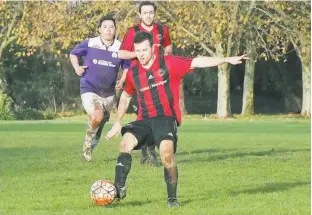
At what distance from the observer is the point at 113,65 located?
16125 millimetres

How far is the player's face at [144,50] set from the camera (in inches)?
418

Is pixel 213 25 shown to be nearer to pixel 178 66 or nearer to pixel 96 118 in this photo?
pixel 96 118

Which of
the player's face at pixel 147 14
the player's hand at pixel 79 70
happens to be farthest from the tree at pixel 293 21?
the player's face at pixel 147 14

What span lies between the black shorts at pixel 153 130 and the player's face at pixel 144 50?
2.34 ft

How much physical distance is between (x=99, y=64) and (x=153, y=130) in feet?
17.4

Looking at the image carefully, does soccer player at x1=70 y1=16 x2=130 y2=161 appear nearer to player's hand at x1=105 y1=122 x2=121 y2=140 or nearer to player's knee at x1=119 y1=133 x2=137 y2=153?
player's hand at x1=105 y1=122 x2=121 y2=140

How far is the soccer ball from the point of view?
34.6 ft

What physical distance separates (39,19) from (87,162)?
1215 inches

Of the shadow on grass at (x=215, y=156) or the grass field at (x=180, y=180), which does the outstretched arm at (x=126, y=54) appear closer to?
the grass field at (x=180, y=180)

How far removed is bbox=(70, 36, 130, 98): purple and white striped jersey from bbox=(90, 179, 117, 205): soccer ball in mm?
5458

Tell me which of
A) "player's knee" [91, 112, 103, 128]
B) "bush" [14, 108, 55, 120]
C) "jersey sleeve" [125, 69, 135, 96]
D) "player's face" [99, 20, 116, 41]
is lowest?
"bush" [14, 108, 55, 120]

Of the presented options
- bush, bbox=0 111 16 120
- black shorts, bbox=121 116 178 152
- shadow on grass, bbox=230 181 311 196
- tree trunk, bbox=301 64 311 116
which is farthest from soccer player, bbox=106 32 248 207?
tree trunk, bbox=301 64 311 116

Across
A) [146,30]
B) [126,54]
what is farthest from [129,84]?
[146,30]

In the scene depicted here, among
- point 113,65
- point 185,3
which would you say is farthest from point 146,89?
point 185,3
